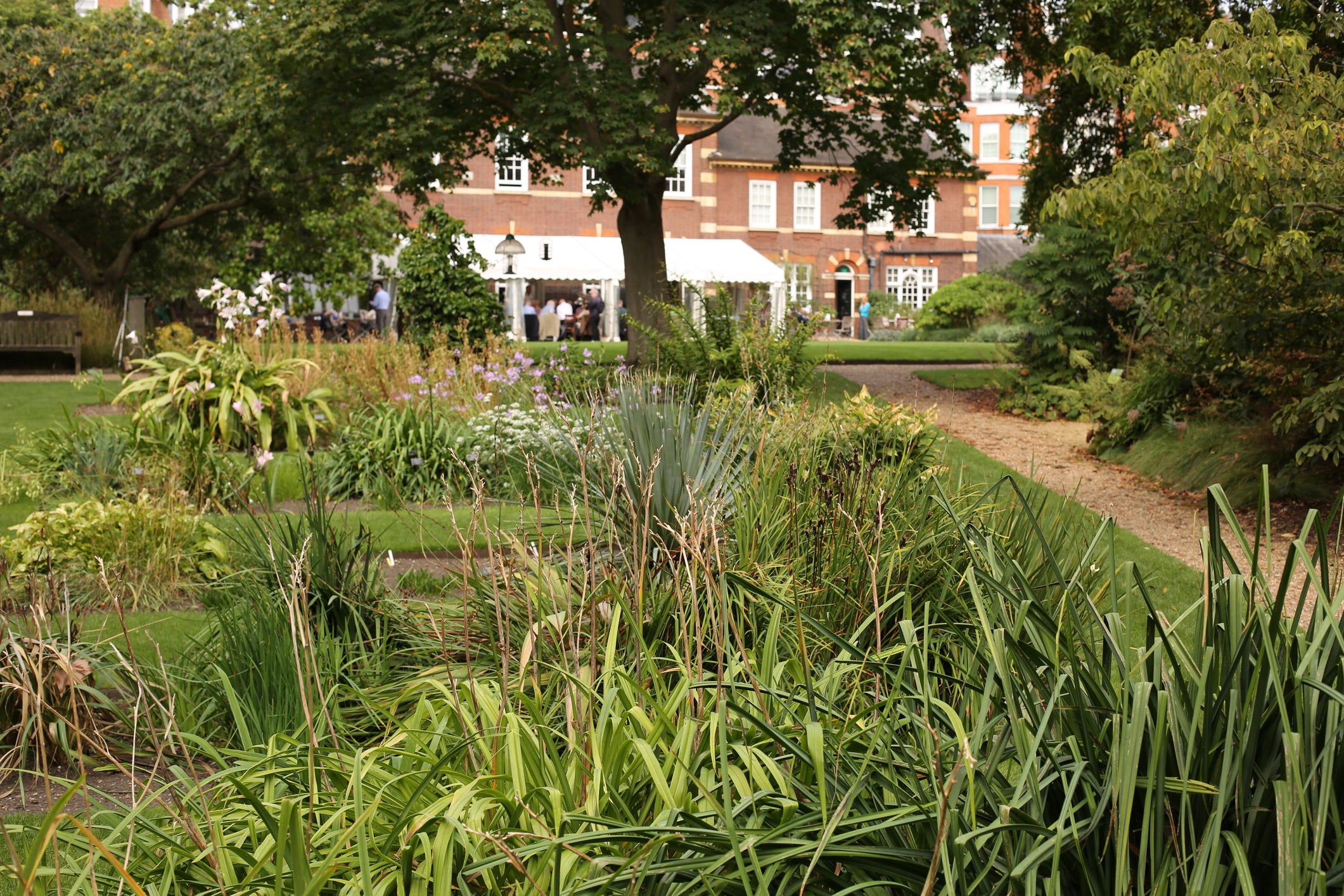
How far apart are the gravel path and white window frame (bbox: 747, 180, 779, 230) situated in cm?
2570

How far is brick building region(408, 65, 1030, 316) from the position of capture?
38.1 metres

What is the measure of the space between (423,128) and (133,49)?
10.3 meters

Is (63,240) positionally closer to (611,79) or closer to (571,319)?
(611,79)

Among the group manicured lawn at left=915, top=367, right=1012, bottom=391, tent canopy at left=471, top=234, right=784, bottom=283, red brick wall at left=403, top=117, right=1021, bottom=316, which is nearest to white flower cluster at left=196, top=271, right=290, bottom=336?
manicured lawn at left=915, top=367, right=1012, bottom=391

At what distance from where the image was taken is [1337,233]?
6742mm

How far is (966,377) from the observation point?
16.9 m

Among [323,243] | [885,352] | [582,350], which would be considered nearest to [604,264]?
[323,243]

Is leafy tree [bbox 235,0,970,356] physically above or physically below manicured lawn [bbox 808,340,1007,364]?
above

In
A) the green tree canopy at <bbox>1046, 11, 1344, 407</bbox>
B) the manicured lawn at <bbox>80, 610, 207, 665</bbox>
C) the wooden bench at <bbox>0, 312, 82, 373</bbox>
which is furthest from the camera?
the wooden bench at <bbox>0, 312, 82, 373</bbox>

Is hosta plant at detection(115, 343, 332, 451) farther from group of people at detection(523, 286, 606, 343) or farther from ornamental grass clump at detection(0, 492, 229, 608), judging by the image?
group of people at detection(523, 286, 606, 343)

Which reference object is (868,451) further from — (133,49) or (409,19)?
(133,49)

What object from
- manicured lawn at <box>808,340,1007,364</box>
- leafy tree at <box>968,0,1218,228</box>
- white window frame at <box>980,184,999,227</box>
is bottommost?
manicured lawn at <box>808,340,1007,364</box>

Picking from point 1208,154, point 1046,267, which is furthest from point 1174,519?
point 1046,267

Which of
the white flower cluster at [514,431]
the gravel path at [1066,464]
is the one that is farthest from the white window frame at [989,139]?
the white flower cluster at [514,431]
